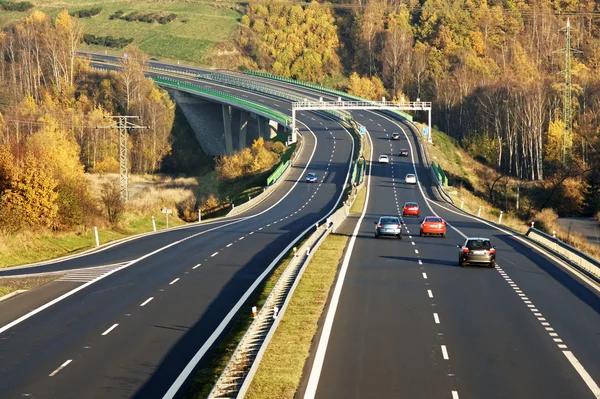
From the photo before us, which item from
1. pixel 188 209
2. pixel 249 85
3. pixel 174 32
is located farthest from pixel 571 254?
pixel 174 32

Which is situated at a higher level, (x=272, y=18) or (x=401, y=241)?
(x=272, y=18)

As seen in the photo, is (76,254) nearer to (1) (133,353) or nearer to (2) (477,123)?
(1) (133,353)

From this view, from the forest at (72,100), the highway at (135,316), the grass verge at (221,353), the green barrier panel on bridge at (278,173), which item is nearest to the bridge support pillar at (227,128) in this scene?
the forest at (72,100)

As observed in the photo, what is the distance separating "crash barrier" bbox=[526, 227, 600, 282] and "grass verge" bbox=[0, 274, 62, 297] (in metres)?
19.7

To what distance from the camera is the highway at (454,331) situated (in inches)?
706

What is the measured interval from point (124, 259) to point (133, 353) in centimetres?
1874

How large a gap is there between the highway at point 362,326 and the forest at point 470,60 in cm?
7299

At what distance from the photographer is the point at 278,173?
9769cm

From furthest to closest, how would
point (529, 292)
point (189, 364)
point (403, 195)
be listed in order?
point (403, 195) < point (529, 292) < point (189, 364)

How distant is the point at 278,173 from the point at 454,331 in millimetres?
75060

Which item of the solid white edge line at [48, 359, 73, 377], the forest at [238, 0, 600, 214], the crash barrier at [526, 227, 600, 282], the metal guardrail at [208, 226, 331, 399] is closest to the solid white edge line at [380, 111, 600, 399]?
the crash barrier at [526, 227, 600, 282]

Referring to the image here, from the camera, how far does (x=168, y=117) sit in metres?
138

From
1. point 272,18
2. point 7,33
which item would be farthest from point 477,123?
point 7,33

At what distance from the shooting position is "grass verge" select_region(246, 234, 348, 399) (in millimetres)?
17516
